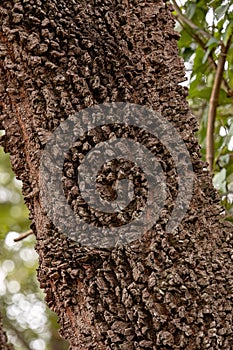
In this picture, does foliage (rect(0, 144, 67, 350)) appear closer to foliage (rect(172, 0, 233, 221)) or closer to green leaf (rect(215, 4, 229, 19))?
foliage (rect(172, 0, 233, 221))

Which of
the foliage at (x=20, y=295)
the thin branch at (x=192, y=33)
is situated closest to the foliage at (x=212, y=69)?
the thin branch at (x=192, y=33)

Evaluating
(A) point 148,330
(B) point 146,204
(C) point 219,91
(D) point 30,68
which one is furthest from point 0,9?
(C) point 219,91

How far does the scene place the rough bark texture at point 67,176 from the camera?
0.81 meters

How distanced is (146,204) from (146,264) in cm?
8

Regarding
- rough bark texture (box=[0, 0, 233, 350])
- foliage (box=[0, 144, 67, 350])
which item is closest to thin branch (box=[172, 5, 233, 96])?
rough bark texture (box=[0, 0, 233, 350])

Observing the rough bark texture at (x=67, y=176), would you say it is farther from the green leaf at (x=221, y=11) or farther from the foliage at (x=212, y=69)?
the foliage at (x=212, y=69)

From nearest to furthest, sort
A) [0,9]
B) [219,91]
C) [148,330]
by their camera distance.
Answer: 1. [148,330]
2. [0,9]
3. [219,91]

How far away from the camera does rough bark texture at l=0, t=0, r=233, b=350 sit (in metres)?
0.81

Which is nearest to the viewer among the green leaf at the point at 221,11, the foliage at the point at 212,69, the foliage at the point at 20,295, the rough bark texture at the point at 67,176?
the rough bark texture at the point at 67,176

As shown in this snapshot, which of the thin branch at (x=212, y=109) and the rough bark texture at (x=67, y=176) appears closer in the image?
the rough bark texture at (x=67, y=176)

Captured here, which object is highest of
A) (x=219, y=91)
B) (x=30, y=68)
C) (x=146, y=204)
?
(x=30, y=68)

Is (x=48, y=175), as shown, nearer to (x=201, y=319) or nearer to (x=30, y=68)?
(x=30, y=68)

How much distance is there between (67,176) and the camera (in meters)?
0.86

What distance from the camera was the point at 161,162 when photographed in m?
0.88
